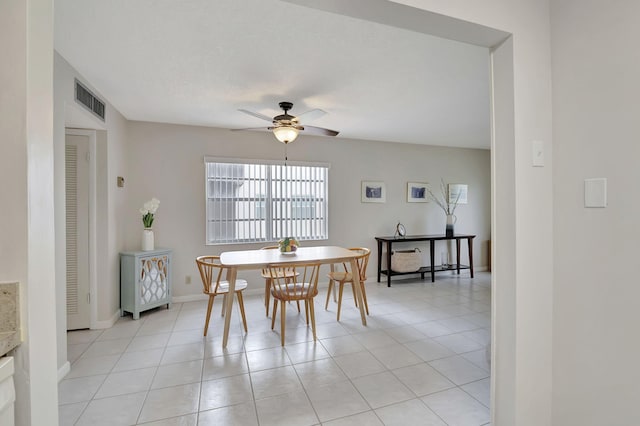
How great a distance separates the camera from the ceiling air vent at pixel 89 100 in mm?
2510

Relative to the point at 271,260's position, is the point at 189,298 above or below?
below

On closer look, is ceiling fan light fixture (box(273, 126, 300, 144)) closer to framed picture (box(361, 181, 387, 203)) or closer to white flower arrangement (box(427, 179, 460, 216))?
framed picture (box(361, 181, 387, 203))

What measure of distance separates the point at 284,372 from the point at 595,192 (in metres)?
2.19

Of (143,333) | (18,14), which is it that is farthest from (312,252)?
(18,14)

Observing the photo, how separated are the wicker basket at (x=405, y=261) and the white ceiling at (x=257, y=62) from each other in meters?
2.22

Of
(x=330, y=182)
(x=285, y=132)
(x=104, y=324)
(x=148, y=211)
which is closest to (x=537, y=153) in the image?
(x=285, y=132)

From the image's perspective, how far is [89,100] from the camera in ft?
8.84

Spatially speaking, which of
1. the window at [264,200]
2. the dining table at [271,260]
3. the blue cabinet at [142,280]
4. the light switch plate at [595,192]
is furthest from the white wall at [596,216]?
the blue cabinet at [142,280]

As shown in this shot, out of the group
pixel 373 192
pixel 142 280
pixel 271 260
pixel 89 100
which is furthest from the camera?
pixel 373 192

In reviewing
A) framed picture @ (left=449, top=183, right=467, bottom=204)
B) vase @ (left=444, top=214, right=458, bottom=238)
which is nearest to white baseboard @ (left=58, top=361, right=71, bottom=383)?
vase @ (left=444, top=214, right=458, bottom=238)

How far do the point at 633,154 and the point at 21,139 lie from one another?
1.99 m

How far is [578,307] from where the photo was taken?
1.32m

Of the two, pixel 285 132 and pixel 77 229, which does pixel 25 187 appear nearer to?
pixel 285 132

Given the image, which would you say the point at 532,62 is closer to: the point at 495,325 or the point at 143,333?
the point at 495,325
